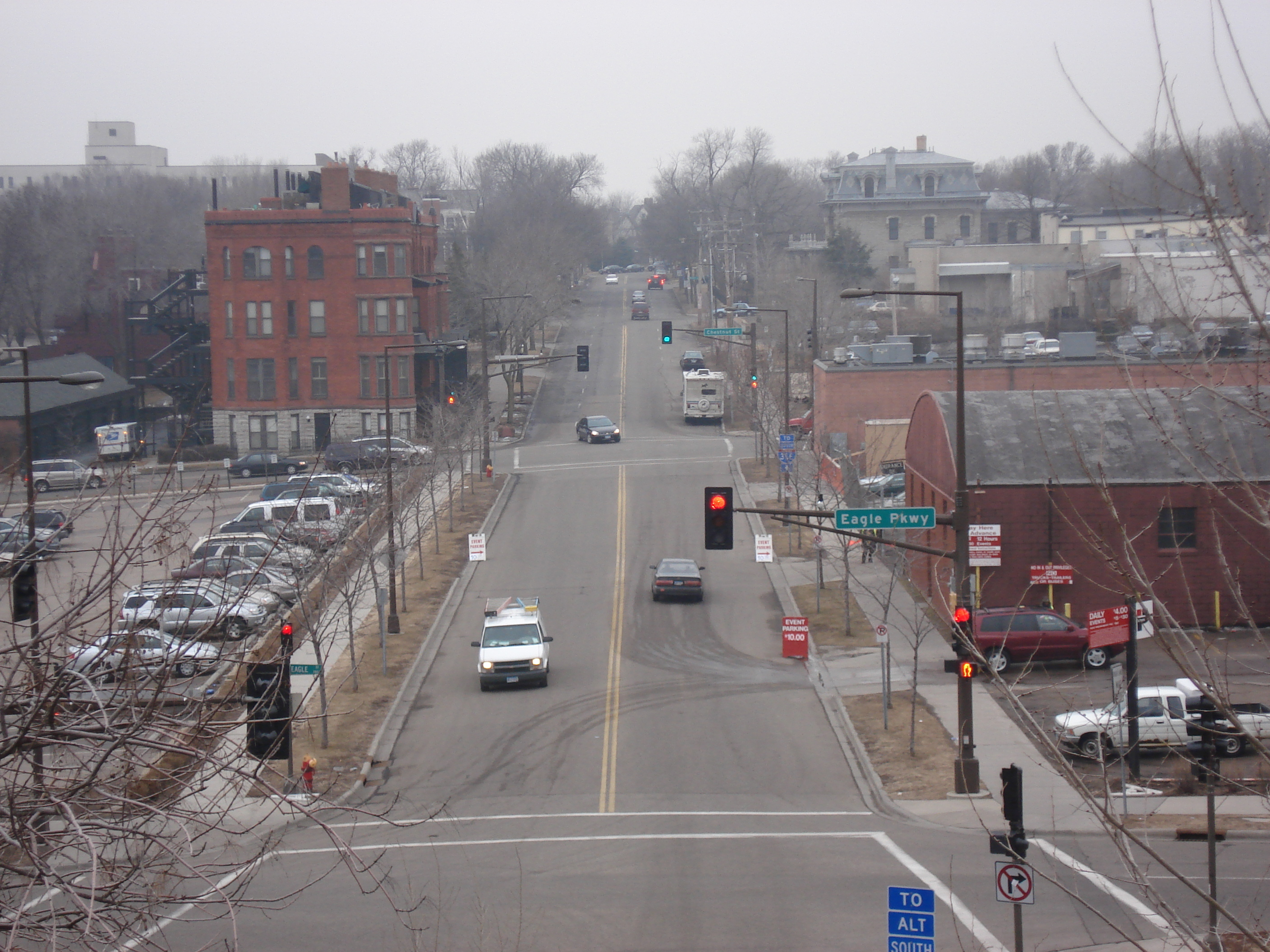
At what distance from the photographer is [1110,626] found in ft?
60.8

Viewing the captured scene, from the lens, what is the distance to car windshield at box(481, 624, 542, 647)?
87.9 ft

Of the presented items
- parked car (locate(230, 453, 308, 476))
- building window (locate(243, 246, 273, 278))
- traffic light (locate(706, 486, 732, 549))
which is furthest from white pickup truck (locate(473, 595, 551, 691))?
building window (locate(243, 246, 273, 278))

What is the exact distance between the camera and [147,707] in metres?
5.84

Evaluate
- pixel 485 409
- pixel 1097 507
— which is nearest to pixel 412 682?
pixel 1097 507

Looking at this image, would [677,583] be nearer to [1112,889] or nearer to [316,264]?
[1112,889]

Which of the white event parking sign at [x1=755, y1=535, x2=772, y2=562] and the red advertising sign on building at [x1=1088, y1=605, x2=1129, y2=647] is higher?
the red advertising sign on building at [x1=1088, y1=605, x2=1129, y2=647]

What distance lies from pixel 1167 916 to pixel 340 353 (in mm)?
61716

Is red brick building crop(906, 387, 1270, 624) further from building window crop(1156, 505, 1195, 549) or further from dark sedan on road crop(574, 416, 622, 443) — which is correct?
dark sedan on road crop(574, 416, 622, 443)

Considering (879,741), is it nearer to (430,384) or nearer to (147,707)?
(147,707)

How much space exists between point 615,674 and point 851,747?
6.74m

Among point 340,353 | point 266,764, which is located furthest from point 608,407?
point 266,764

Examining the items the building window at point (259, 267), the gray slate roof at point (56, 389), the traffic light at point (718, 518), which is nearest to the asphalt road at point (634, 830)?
the traffic light at point (718, 518)

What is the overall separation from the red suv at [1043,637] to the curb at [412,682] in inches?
496

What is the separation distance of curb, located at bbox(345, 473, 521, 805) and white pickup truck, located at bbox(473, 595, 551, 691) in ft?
4.95
